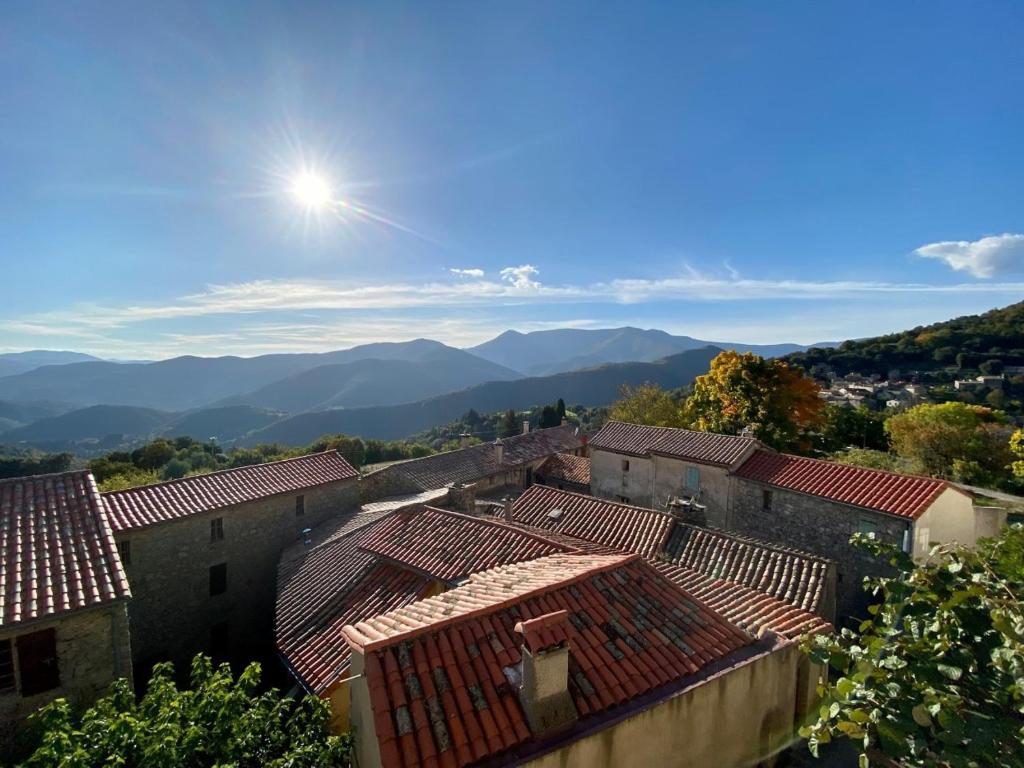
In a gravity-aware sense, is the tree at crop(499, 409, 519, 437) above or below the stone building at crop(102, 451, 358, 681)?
below

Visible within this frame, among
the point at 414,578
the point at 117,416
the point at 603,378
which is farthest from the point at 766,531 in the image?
the point at 117,416

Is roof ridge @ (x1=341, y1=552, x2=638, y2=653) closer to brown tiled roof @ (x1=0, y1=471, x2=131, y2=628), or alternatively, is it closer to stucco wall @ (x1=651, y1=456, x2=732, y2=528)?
brown tiled roof @ (x1=0, y1=471, x2=131, y2=628)

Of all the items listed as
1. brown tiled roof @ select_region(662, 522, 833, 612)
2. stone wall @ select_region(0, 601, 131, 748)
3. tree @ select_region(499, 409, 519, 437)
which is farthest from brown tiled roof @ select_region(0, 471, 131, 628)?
tree @ select_region(499, 409, 519, 437)

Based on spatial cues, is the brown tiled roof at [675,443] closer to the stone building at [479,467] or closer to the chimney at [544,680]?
the stone building at [479,467]

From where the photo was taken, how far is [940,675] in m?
3.71

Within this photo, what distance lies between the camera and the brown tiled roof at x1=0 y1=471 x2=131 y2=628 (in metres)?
9.10

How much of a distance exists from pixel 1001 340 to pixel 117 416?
25659cm

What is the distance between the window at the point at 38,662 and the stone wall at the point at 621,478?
71.9 ft

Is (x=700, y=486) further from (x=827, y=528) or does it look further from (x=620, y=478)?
(x=827, y=528)

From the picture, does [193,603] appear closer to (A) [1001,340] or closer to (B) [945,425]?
(B) [945,425]

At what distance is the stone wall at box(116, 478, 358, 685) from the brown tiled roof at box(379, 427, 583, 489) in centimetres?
827

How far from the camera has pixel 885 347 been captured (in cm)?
8306

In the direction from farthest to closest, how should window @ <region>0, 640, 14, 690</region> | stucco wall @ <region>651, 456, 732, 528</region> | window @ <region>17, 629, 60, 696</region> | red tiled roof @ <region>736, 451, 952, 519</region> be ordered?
stucco wall @ <region>651, 456, 732, 528</region>, red tiled roof @ <region>736, 451, 952, 519</region>, window @ <region>17, 629, 60, 696</region>, window @ <region>0, 640, 14, 690</region>

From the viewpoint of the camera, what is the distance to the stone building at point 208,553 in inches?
674
